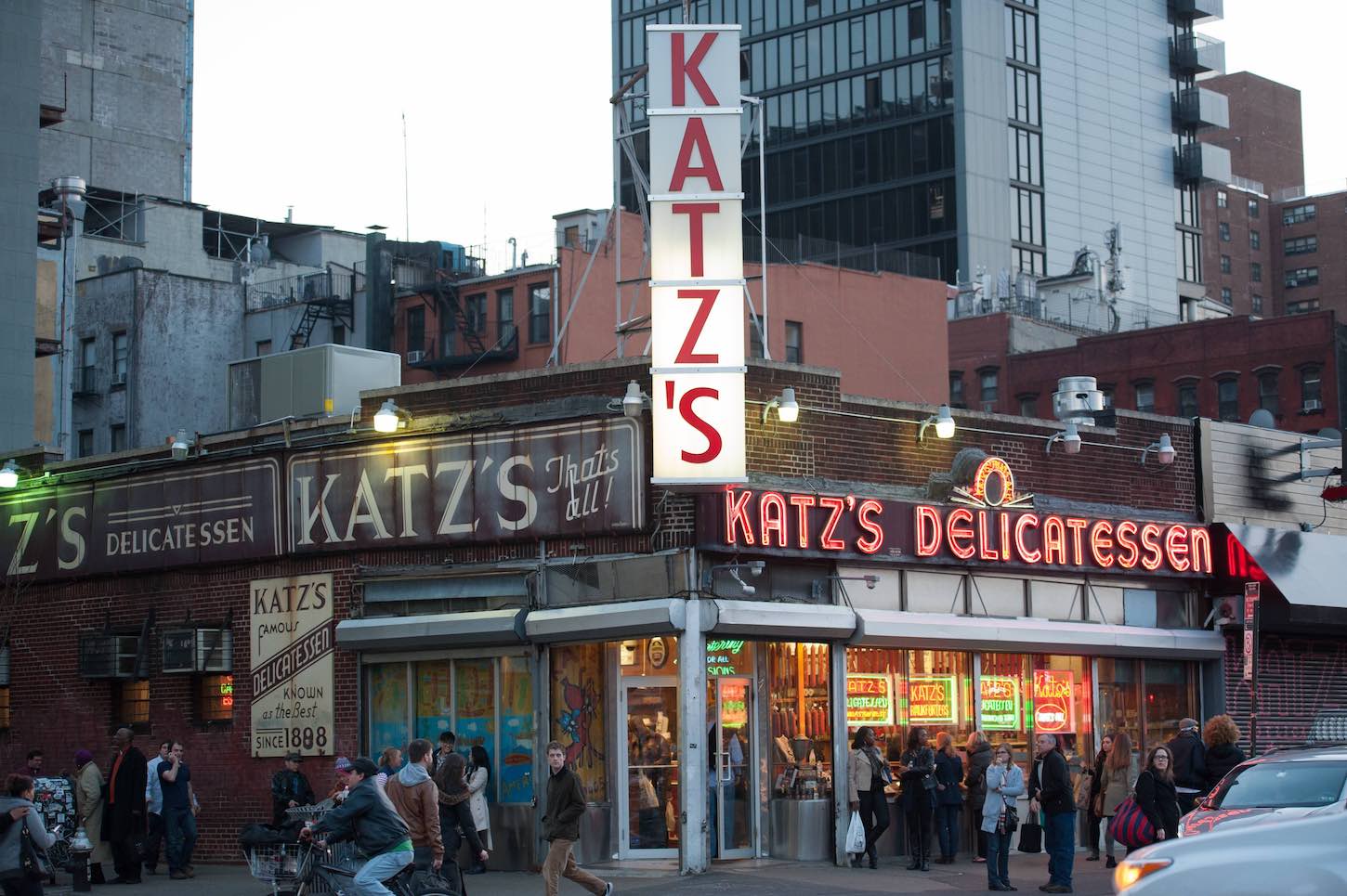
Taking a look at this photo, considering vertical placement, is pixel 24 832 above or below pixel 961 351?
below

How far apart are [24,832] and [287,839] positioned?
7.54 ft

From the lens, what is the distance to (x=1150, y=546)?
27.3 m

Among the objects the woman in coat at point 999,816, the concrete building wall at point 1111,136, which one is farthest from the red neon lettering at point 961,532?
the concrete building wall at point 1111,136

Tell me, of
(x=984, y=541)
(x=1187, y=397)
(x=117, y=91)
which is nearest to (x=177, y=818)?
(x=984, y=541)

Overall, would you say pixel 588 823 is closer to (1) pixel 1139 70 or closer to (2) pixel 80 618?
(2) pixel 80 618

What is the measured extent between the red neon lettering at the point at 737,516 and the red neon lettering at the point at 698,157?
396 cm

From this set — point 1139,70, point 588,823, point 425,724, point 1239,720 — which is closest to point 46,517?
point 425,724

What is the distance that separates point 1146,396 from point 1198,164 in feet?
140

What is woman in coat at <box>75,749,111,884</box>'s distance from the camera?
23.0 meters

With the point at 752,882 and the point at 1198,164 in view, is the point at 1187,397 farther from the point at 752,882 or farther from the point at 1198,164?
the point at 752,882

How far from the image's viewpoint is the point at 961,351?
225 ft

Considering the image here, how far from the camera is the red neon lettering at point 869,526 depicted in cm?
2378

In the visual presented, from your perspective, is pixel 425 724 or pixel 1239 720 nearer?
pixel 425 724

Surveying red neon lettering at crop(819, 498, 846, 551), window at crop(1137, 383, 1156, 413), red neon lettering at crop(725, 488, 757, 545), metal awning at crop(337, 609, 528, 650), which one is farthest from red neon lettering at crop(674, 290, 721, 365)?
window at crop(1137, 383, 1156, 413)
